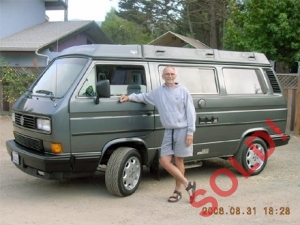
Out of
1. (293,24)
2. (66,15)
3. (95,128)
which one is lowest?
(95,128)

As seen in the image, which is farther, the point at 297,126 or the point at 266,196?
the point at 297,126

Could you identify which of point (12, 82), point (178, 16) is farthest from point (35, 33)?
point (178, 16)

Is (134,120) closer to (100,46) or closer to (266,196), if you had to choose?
(100,46)

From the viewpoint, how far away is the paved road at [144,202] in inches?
195

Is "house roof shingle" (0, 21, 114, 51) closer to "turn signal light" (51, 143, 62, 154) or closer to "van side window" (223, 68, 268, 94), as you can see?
"van side window" (223, 68, 268, 94)

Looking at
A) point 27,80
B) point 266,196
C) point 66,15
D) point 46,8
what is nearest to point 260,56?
point 266,196

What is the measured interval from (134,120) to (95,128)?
62 centimetres

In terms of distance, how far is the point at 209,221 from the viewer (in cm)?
492

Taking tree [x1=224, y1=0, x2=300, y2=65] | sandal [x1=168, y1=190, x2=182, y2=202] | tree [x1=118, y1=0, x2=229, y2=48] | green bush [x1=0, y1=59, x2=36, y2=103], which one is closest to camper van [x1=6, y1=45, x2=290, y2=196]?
sandal [x1=168, y1=190, x2=182, y2=202]

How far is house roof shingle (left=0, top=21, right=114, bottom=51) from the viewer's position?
58.0ft

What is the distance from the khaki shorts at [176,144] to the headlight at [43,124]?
1569mm

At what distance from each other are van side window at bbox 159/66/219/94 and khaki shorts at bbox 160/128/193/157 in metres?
1.11

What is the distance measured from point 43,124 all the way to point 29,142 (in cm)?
53

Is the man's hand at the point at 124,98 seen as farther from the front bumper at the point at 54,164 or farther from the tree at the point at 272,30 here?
the tree at the point at 272,30
